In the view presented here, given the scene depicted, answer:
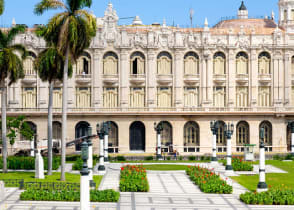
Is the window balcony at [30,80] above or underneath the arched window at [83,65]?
underneath

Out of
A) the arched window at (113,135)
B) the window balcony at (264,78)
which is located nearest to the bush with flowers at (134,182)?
the arched window at (113,135)

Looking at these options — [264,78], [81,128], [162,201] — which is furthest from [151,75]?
[162,201]

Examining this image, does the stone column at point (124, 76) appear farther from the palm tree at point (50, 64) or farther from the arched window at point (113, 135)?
the palm tree at point (50, 64)

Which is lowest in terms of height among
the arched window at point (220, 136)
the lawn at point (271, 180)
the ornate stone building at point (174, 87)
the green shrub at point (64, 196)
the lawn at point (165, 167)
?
the lawn at point (271, 180)

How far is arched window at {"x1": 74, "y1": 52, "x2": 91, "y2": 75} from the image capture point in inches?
3086

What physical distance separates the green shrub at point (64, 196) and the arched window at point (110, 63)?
143ft

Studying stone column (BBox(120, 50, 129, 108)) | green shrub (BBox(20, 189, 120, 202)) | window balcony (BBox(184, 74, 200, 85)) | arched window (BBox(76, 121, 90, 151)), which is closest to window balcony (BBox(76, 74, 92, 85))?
stone column (BBox(120, 50, 129, 108))

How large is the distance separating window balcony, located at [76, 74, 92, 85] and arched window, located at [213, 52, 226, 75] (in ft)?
56.1

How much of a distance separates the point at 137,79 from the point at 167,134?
8424mm

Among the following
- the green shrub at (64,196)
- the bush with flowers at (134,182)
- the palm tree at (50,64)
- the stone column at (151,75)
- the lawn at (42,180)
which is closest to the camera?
the green shrub at (64,196)

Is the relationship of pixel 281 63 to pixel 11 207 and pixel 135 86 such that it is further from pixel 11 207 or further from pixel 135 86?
pixel 11 207

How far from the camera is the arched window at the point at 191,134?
77.6m

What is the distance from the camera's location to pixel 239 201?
36469 millimetres

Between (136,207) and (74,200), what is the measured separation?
4009mm
